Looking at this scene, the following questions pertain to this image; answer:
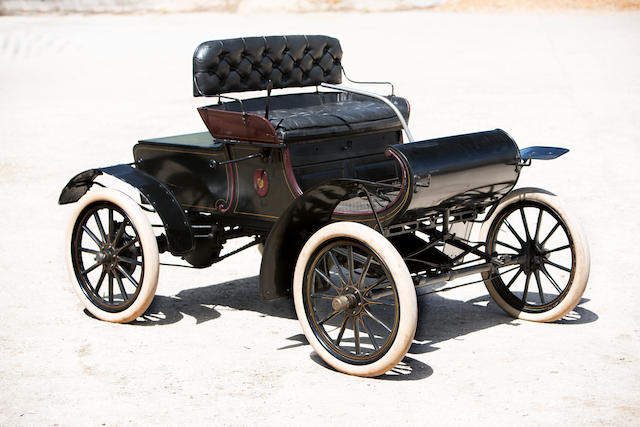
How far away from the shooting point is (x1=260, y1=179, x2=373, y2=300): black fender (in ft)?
16.6

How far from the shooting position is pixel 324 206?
5141 mm

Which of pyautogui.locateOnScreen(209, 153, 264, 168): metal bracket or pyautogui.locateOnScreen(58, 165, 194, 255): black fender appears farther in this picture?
pyautogui.locateOnScreen(58, 165, 194, 255): black fender

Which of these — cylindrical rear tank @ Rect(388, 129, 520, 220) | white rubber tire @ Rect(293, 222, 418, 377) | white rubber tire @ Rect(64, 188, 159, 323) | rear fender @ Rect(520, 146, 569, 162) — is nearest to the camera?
white rubber tire @ Rect(293, 222, 418, 377)

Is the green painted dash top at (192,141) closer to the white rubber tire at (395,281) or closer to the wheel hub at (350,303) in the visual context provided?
the white rubber tire at (395,281)

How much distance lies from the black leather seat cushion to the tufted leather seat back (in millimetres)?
120

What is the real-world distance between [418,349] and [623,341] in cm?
120

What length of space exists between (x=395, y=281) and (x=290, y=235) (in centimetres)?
97

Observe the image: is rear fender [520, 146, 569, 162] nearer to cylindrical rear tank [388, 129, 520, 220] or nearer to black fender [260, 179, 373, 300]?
cylindrical rear tank [388, 129, 520, 220]

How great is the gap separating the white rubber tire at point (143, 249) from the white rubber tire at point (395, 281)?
3.37ft

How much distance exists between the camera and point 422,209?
196 inches

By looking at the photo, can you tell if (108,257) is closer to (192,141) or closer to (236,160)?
(192,141)

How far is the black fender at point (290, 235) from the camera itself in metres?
5.07

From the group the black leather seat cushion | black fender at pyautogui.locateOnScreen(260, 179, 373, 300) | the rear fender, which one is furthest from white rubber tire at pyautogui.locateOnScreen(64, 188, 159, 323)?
the rear fender

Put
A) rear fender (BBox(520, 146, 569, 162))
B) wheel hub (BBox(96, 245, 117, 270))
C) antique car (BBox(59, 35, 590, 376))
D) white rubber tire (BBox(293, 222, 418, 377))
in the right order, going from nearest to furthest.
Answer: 1. white rubber tire (BBox(293, 222, 418, 377))
2. antique car (BBox(59, 35, 590, 376))
3. rear fender (BBox(520, 146, 569, 162))
4. wheel hub (BBox(96, 245, 117, 270))
